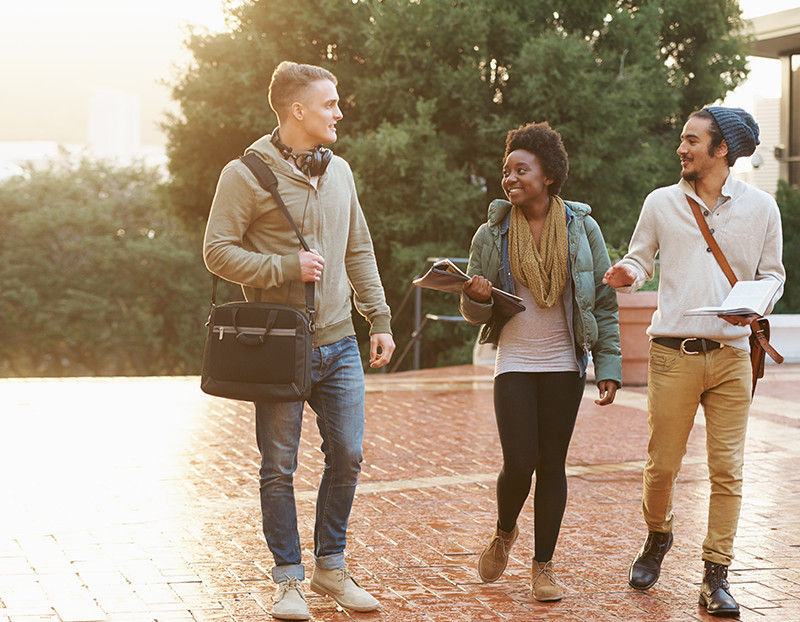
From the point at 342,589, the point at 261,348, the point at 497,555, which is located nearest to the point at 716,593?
the point at 497,555

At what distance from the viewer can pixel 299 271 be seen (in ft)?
12.7

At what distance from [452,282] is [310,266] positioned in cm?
51

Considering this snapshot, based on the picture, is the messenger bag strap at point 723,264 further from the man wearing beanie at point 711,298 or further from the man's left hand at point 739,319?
the man's left hand at point 739,319

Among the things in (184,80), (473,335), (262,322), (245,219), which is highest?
(184,80)

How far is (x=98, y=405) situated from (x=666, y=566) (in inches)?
270

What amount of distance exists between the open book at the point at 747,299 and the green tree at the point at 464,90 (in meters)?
15.4

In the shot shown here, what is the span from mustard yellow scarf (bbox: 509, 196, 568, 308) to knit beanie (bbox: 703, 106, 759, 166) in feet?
2.12

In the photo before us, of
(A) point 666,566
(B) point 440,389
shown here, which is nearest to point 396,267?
(B) point 440,389

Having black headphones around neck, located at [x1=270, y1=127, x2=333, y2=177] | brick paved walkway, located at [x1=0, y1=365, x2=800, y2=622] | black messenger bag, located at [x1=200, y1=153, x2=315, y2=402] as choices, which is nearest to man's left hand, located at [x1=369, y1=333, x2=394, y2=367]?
black messenger bag, located at [x1=200, y1=153, x2=315, y2=402]

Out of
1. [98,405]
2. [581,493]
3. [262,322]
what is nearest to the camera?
[262,322]

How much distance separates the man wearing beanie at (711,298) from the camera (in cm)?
420

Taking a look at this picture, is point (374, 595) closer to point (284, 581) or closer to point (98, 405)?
point (284, 581)

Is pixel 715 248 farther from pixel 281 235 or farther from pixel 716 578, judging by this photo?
pixel 281 235

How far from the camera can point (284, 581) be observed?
13.2 feet
